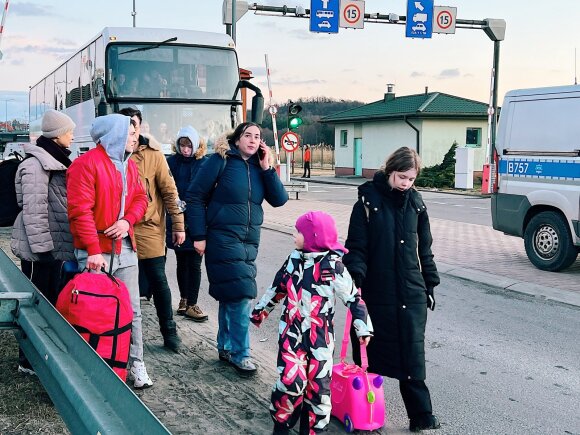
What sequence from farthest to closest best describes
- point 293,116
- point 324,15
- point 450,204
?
point 324,15, point 293,116, point 450,204

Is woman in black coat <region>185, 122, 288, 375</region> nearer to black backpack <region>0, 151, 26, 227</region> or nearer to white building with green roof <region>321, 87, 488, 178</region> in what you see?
black backpack <region>0, 151, 26, 227</region>

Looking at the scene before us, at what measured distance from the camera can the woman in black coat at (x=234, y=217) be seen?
5035 millimetres

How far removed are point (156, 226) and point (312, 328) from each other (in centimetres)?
206

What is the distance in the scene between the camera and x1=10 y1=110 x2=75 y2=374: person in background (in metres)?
4.67

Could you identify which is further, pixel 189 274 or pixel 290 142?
pixel 290 142

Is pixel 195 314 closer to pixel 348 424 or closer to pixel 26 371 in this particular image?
pixel 26 371

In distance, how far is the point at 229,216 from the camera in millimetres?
5039

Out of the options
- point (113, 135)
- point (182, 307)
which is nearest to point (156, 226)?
point (113, 135)

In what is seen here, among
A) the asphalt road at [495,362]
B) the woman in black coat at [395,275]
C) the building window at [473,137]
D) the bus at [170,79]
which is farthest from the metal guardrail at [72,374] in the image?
the building window at [473,137]

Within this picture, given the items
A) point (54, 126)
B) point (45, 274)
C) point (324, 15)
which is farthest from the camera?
point (324, 15)

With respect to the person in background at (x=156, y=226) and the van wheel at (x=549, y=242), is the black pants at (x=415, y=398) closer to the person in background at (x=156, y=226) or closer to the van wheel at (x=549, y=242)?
the person in background at (x=156, y=226)

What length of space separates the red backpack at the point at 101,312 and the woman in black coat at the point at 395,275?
1383mm

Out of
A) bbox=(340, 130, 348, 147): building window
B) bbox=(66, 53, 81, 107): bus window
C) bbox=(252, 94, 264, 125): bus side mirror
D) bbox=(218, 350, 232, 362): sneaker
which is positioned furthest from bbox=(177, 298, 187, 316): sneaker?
bbox=(340, 130, 348, 147): building window

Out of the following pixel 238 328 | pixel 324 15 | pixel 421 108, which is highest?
pixel 324 15
